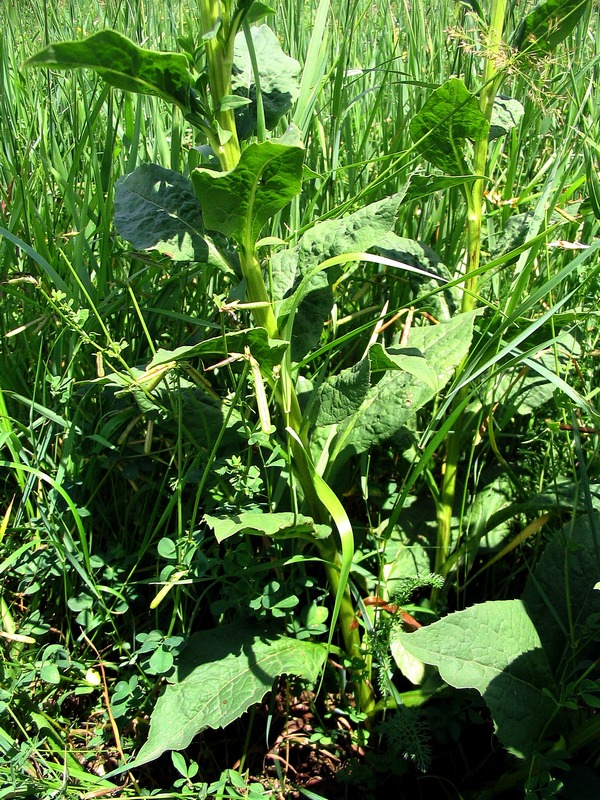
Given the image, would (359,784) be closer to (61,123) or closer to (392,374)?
(392,374)

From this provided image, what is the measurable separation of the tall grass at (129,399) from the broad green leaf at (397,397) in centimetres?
5

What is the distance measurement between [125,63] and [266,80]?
38cm

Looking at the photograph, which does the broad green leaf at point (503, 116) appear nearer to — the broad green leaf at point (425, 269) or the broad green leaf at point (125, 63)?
the broad green leaf at point (425, 269)

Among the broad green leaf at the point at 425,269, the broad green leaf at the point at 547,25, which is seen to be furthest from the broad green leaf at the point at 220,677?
the broad green leaf at the point at 547,25

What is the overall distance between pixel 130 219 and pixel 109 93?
→ 0.49 m

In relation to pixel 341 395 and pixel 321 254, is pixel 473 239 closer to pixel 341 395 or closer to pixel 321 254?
pixel 321 254

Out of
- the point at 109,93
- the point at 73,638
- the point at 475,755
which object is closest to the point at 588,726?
the point at 475,755

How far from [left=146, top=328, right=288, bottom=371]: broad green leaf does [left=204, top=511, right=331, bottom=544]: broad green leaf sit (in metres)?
0.27

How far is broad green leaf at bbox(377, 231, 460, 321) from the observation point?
1538 millimetres

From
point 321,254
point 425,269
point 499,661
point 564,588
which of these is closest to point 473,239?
point 425,269

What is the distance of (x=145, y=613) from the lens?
5.20 feet

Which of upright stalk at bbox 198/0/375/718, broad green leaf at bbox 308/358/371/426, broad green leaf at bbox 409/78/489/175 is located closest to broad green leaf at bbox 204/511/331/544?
upright stalk at bbox 198/0/375/718

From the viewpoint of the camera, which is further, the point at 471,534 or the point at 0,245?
the point at 0,245

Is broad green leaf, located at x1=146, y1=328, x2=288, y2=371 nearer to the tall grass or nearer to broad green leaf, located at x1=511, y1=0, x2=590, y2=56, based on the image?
the tall grass
